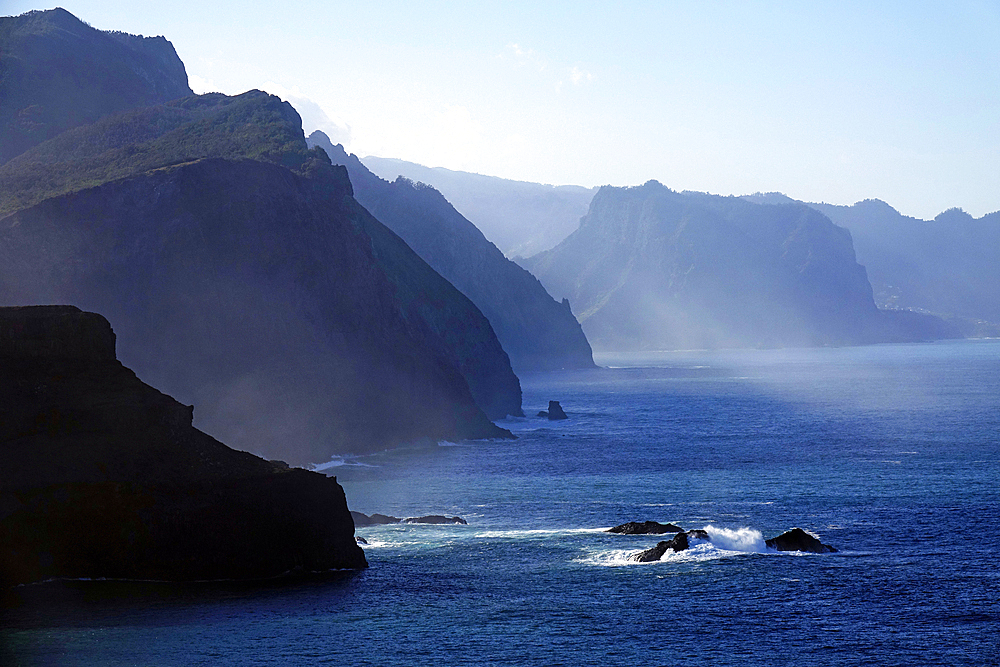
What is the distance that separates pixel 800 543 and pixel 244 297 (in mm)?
75105

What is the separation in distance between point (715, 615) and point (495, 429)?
95482mm

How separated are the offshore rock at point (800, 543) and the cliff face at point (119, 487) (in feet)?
82.1

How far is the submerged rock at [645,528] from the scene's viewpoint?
64500 millimetres

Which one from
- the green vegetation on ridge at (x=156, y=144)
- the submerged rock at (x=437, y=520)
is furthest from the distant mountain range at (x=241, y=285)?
the submerged rock at (x=437, y=520)

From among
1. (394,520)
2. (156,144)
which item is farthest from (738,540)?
(156,144)

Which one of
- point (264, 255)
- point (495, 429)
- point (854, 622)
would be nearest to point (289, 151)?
point (264, 255)

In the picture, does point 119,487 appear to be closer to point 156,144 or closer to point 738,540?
point 738,540

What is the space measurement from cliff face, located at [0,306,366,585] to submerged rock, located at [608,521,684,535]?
63.0ft

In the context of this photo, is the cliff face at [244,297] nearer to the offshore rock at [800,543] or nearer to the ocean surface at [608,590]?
the ocean surface at [608,590]

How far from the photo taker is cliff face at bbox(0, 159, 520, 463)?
107 metres

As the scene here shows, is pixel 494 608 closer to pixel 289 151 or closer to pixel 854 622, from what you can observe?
pixel 854 622

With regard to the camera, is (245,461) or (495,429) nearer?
(245,461)

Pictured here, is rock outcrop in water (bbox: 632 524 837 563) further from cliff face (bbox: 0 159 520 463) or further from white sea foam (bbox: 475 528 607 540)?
cliff face (bbox: 0 159 520 463)

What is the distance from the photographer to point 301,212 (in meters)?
126
